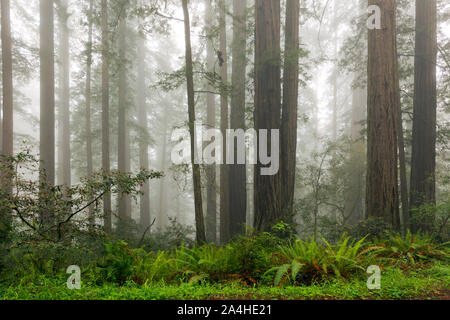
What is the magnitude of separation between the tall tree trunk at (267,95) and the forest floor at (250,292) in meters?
3.17

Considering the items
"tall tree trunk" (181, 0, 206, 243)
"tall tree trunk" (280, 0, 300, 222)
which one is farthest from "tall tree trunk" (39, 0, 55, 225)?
"tall tree trunk" (280, 0, 300, 222)

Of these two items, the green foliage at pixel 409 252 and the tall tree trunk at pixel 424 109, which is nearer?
the green foliage at pixel 409 252

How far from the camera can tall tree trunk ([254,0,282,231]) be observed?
646 cm

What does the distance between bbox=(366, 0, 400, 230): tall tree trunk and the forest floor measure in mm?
2515

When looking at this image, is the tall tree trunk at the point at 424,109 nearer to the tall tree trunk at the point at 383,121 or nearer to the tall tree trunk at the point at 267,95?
the tall tree trunk at the point at 383,121

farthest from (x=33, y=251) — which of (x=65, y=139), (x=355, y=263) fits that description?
(x=65, y=139)

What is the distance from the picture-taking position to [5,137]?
10211 millimetres

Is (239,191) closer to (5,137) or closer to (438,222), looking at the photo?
(438,222)

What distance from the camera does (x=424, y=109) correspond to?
7.81 meters

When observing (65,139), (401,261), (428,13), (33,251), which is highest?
(428,13)

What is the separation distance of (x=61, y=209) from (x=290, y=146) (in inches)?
214

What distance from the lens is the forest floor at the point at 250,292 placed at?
2.87 meters

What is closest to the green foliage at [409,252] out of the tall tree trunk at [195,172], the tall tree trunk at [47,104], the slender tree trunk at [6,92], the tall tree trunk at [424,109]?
the tall tree trunk at [424,109]

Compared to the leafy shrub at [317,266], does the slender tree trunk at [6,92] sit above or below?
above
